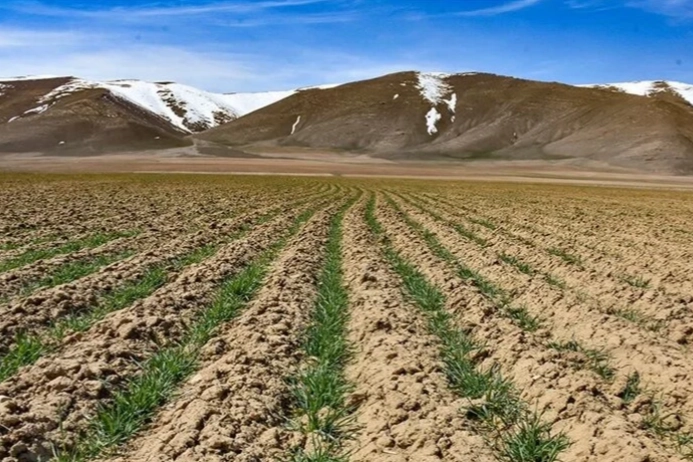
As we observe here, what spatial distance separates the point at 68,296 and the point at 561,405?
6568 mm

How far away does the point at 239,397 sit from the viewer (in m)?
6.05

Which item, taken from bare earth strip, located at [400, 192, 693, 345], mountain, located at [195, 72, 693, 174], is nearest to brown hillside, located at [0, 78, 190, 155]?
mountain, located at [195, 72, 693, 174]

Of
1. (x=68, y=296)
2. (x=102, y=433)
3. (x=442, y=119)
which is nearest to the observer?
(x=102, y=433)

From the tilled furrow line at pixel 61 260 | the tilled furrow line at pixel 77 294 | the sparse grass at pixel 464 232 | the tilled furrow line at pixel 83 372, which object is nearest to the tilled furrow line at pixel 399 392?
the tilled furrow line at pixel 83 372

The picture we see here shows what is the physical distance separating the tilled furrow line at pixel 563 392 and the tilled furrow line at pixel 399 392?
2.29 feet

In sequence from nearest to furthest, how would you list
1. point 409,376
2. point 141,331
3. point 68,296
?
point 409,376 → point 141,331 → point 68,296

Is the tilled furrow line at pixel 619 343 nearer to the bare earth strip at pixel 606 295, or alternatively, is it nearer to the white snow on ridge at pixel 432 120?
the bare earth strip at pixel 606 295

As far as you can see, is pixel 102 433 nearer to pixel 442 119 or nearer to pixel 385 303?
pixel 385 303

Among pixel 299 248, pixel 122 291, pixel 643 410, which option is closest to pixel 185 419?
pixel 643 410

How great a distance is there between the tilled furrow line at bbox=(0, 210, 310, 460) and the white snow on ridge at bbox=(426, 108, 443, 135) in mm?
174431

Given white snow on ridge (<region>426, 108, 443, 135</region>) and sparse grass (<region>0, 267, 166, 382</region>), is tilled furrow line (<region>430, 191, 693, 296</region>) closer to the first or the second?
sparse grass (<region>0, 267, 166, 382</region>)

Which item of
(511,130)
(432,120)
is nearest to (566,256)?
(511,130)

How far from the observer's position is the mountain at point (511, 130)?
148 metres

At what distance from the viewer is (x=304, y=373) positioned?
6.95 metres
